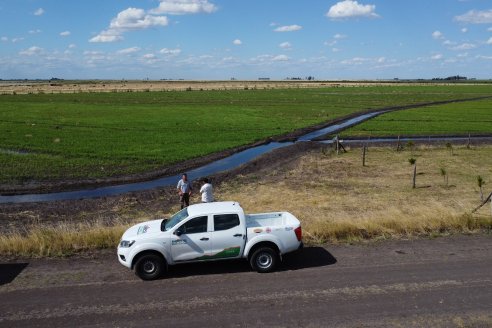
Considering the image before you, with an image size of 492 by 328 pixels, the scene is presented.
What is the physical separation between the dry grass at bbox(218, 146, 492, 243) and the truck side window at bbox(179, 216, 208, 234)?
434cm

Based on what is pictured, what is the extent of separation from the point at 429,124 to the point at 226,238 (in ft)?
180

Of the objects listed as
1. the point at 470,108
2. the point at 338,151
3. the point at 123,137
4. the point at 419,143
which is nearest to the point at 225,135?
the point at 123,137

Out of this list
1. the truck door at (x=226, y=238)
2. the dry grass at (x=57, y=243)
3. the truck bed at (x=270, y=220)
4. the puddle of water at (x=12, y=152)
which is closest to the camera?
the truck door at (x=226, y=238)

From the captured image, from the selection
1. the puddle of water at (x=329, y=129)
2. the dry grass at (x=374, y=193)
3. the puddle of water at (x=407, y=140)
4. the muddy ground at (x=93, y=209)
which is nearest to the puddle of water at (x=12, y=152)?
the muddy ground at (x=93, y=209)

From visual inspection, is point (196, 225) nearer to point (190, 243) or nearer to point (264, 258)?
point (190, 243)

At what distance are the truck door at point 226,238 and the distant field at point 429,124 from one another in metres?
42.1

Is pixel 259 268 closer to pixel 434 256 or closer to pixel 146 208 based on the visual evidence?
pixel 434 256

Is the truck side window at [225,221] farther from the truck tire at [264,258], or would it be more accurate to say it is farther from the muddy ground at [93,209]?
the muddy ground at [93,209]

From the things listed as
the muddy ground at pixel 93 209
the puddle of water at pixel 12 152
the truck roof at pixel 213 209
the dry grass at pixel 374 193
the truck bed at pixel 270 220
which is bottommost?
the muddy ground at pixel 93 209

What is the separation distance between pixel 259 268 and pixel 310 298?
2233 millimetres

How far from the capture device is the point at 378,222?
56.0 ft

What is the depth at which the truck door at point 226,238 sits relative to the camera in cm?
1358

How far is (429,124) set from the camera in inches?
2434

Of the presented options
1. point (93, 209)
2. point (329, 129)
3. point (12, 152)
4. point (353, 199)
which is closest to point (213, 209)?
point (93, 209)
